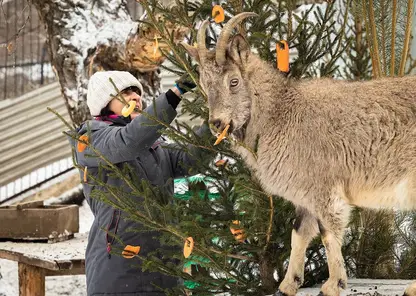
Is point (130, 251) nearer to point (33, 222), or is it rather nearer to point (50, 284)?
point (33, 222)

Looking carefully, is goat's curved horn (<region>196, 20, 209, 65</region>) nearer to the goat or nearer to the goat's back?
the goat

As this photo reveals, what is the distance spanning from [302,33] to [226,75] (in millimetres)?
863

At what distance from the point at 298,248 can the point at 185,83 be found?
112 centimetres

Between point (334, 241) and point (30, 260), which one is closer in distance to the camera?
point (334, 241)

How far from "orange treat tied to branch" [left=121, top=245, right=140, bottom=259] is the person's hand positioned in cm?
92

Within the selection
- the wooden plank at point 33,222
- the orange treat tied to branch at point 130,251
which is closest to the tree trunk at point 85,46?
the wooden plank at point 33,222

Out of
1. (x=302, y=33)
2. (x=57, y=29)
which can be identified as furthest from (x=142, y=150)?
(x=57, y=29)

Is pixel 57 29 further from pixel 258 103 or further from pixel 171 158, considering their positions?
pixel 258 103

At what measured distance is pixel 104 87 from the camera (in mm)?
4637

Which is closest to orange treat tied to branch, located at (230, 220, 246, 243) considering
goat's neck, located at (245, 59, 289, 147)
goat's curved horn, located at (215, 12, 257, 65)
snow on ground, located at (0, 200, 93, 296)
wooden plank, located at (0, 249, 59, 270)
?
goat's neck, located at (245, 59, 289, 147)

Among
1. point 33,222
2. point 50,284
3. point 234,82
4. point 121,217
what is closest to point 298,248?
point 234,82

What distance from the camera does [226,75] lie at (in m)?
3.52

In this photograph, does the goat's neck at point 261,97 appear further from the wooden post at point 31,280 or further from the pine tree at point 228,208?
the wooden post at point 31,280

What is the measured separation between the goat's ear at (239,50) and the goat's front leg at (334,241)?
2.59 feet
